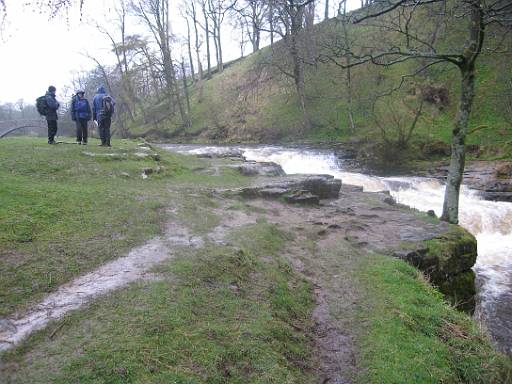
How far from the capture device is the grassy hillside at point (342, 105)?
904 inches

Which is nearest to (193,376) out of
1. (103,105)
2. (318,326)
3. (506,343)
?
(318,326)

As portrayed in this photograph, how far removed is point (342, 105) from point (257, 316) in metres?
28.6

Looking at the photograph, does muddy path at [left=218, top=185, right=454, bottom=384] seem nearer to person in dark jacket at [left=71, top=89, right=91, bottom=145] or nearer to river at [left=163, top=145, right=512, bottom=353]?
river at [left=163, top=145, right=512, bottom=353]

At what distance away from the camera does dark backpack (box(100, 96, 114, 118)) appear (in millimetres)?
12867

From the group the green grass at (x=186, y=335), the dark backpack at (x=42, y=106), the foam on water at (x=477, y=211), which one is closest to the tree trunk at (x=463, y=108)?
the foam on water at (x=477, y=211)

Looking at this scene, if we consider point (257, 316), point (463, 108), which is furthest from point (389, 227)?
point (257, 316)

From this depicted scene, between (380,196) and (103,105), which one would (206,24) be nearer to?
(103,105)

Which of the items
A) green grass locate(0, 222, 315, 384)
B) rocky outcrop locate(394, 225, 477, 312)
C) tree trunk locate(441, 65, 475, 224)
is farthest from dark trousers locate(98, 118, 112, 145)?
tree trunk locate(441, 65, 475, 224)

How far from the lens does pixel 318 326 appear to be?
544 centimetres

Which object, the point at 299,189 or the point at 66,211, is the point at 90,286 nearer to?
the point at 66,211

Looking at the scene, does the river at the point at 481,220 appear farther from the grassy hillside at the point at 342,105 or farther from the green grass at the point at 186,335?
the grassy hillside at the point at 342,105

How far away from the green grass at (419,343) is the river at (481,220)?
1986mm

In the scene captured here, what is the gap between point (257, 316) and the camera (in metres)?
4.91

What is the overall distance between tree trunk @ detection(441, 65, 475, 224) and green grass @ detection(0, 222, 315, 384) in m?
5.83
